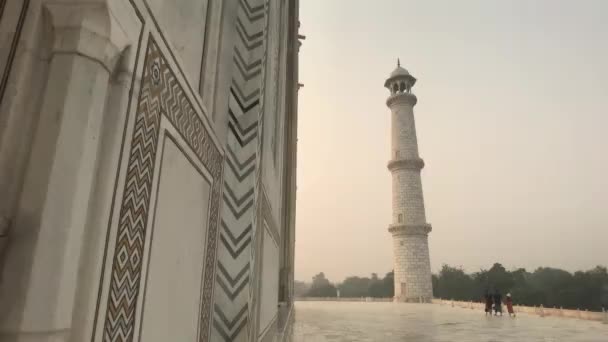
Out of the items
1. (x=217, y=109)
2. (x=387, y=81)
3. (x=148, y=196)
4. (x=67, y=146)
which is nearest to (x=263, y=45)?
(x=217, y=109)

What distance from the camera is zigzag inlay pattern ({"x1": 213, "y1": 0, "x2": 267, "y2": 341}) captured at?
4.23 ft

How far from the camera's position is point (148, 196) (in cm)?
75

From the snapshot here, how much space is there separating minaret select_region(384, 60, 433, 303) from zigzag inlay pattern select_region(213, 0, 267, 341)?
A: 1852cm

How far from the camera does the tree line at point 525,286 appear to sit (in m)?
23.8

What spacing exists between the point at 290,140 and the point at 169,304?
654 centimetres

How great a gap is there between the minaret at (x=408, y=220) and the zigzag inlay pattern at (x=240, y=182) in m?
18.5

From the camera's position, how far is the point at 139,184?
715mm

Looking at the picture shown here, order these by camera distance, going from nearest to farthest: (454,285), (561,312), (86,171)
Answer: (86,171), (561,312), (454,285)

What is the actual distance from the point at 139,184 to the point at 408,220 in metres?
19.4

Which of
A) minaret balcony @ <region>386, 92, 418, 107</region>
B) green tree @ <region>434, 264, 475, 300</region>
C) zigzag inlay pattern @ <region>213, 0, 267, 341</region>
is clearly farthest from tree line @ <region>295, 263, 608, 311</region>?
zigzag inlay pattern @ <region>213, 0, 267, 341</region>

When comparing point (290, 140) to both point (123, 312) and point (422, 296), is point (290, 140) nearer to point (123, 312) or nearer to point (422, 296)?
point (123, 312)

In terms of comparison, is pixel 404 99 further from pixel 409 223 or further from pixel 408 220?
pixel 409 223

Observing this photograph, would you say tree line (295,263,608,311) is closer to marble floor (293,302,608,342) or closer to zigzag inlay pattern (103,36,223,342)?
marble floor (293,302,608,342)

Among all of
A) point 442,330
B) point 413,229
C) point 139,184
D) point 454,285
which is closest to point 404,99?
point 413,229
